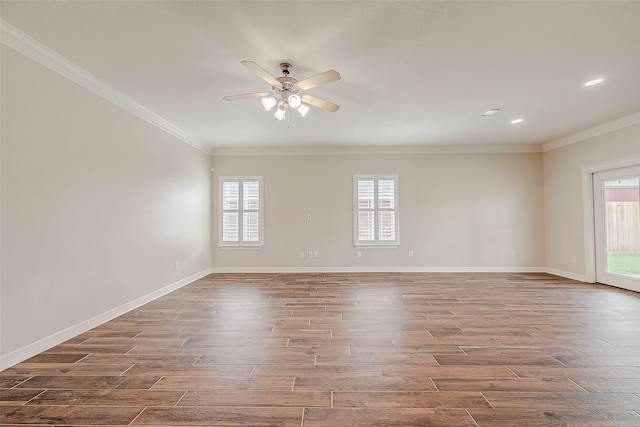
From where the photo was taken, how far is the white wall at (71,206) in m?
2.32

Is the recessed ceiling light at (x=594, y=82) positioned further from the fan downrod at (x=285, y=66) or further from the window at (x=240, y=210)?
the window at (x=240, y=210)

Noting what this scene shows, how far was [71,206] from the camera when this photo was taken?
2.85m

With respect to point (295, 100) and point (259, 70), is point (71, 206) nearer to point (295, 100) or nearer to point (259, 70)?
point (259, 70)

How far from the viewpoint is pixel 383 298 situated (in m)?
4.17

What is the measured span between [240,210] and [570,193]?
22.4ft

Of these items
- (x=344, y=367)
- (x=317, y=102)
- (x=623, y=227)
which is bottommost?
(x=344, y=367)

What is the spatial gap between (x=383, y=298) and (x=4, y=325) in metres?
4.01

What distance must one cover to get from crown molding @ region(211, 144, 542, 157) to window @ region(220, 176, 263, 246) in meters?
0.60

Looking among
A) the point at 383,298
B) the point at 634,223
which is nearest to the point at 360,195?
the point at 383,298

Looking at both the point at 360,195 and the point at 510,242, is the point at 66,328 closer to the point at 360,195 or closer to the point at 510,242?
the point at 360,195

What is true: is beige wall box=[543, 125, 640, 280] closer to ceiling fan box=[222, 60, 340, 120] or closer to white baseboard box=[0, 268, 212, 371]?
ceiling fan box=[222, 60, 340, 120]

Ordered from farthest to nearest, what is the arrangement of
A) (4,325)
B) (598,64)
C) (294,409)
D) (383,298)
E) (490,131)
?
(490,131)
(383,298)
(598,64)
(4,325)
(294,409)

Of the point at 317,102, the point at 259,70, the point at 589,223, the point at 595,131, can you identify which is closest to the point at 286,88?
the point at 317,102

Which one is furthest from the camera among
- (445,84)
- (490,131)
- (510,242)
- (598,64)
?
(510,242)
